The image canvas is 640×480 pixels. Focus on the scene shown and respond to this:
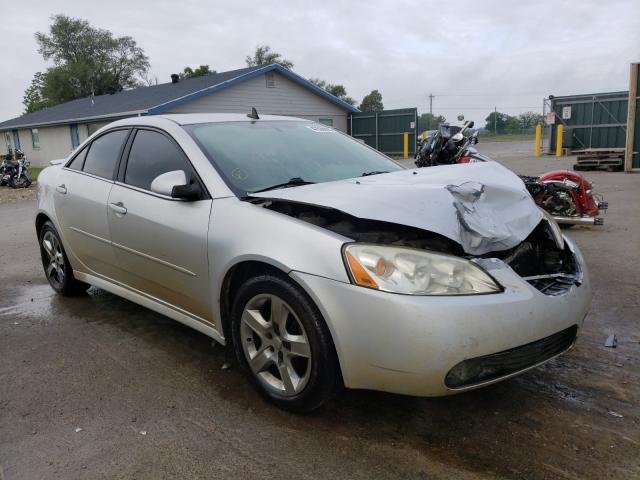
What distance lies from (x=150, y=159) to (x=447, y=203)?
2121 mm

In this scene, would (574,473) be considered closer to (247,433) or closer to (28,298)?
(247,433)

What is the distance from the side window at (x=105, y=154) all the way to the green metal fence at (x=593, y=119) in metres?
18.7

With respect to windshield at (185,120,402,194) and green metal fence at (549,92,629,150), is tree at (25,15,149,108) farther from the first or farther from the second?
windshield at (185,120,402,194)

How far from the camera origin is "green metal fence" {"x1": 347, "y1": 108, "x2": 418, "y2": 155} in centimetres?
2769

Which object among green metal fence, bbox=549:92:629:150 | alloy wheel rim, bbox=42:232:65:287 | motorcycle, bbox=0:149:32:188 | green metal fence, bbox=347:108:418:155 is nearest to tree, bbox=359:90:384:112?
green metal fence, bbox=347:108:418:155

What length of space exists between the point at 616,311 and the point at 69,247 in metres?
4.46

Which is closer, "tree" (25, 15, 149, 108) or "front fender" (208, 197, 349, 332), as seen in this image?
"front fender" (208, 197, 349, 332)

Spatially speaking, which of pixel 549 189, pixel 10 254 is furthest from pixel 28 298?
pixel 549 189

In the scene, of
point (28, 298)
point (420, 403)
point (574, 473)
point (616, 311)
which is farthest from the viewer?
point (28, 298)

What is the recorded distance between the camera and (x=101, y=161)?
165 inches

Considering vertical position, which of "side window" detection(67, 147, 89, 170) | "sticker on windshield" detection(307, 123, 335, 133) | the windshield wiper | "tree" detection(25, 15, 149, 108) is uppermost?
"tree" detection(25, 15, 149, 108)

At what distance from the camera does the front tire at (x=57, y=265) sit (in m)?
4.69

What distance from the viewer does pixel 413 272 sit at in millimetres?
2359

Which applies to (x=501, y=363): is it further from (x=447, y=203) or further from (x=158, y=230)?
(x=158, y=230)
